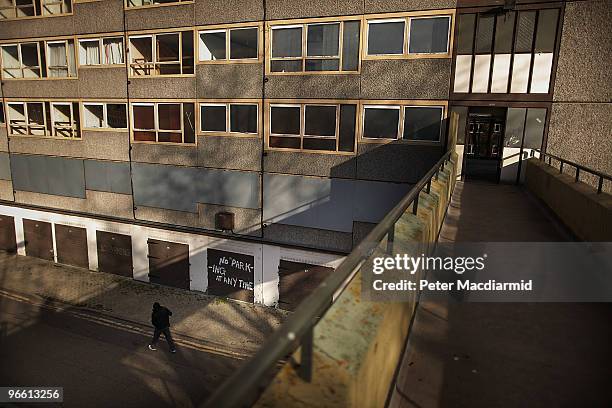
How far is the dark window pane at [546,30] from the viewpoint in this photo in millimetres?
11977

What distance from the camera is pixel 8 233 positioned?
69.8ft

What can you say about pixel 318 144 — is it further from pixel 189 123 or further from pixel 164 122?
pixel 164 122

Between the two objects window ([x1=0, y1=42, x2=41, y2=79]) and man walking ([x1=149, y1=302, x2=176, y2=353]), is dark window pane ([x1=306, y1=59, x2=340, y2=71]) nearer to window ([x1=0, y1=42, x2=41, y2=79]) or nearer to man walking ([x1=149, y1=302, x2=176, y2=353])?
man walking ([x1=149, y1=302, x2=176, y2=353])

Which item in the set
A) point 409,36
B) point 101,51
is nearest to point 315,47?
point 409,36

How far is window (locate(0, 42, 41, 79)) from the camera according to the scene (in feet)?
64.0

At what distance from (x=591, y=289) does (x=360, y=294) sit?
416 cm

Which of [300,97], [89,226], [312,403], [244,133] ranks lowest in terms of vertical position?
[89,226]

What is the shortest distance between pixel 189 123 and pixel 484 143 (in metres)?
12.4

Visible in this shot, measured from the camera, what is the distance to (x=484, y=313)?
4.19 metres

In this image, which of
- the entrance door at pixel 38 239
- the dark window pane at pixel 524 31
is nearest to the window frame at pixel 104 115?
the entrance door at pixel 38 239

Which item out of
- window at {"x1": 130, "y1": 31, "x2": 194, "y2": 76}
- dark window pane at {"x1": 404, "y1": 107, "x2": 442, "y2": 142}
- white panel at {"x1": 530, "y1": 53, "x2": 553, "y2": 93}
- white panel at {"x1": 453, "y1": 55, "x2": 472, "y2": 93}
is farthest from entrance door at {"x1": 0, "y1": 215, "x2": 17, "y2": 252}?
white panel at {"x1": 530, "y1": 53, "x2": 553, "y2": 93}

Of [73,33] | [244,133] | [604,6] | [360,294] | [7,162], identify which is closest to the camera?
[360,294]

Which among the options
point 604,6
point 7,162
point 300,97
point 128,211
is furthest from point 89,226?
point 604,6

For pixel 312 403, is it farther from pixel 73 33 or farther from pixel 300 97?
pixel 73 33
